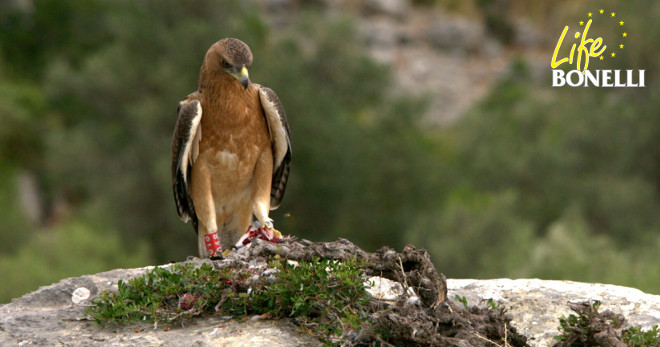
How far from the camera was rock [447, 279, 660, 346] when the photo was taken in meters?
5.87

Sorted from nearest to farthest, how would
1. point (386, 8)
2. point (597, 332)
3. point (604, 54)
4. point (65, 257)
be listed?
point (597, 332) < point (65, 257) < point (604, 54) < point (386, 8)

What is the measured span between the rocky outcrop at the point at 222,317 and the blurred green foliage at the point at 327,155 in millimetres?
22755

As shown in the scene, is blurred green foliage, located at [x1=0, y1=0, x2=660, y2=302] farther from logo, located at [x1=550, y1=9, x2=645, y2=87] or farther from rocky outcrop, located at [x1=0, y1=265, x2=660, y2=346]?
rocky outcrop, located at [x1=0, y1=265, x2=660, y2=346]

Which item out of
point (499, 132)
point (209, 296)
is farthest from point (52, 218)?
point (209, 296)

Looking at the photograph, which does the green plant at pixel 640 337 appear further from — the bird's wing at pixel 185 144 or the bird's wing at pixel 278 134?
the bird's wing at pixel 185 144

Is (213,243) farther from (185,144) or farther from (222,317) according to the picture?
(222,317)

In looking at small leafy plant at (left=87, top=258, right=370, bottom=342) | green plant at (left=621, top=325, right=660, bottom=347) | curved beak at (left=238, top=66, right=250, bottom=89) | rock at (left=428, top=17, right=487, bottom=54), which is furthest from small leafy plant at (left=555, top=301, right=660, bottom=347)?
rock at (left=428, top=17, right=487, bottom=54)

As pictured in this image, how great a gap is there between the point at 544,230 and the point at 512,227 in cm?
352

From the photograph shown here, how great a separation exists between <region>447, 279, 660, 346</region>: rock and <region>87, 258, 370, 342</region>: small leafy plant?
98cm

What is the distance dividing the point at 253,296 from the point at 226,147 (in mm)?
3057

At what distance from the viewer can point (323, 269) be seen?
5.23 metres

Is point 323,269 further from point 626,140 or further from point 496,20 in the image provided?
point 496,20

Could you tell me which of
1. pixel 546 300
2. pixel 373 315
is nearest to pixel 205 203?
pixel 546 300

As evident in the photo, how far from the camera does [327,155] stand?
1439 inches
